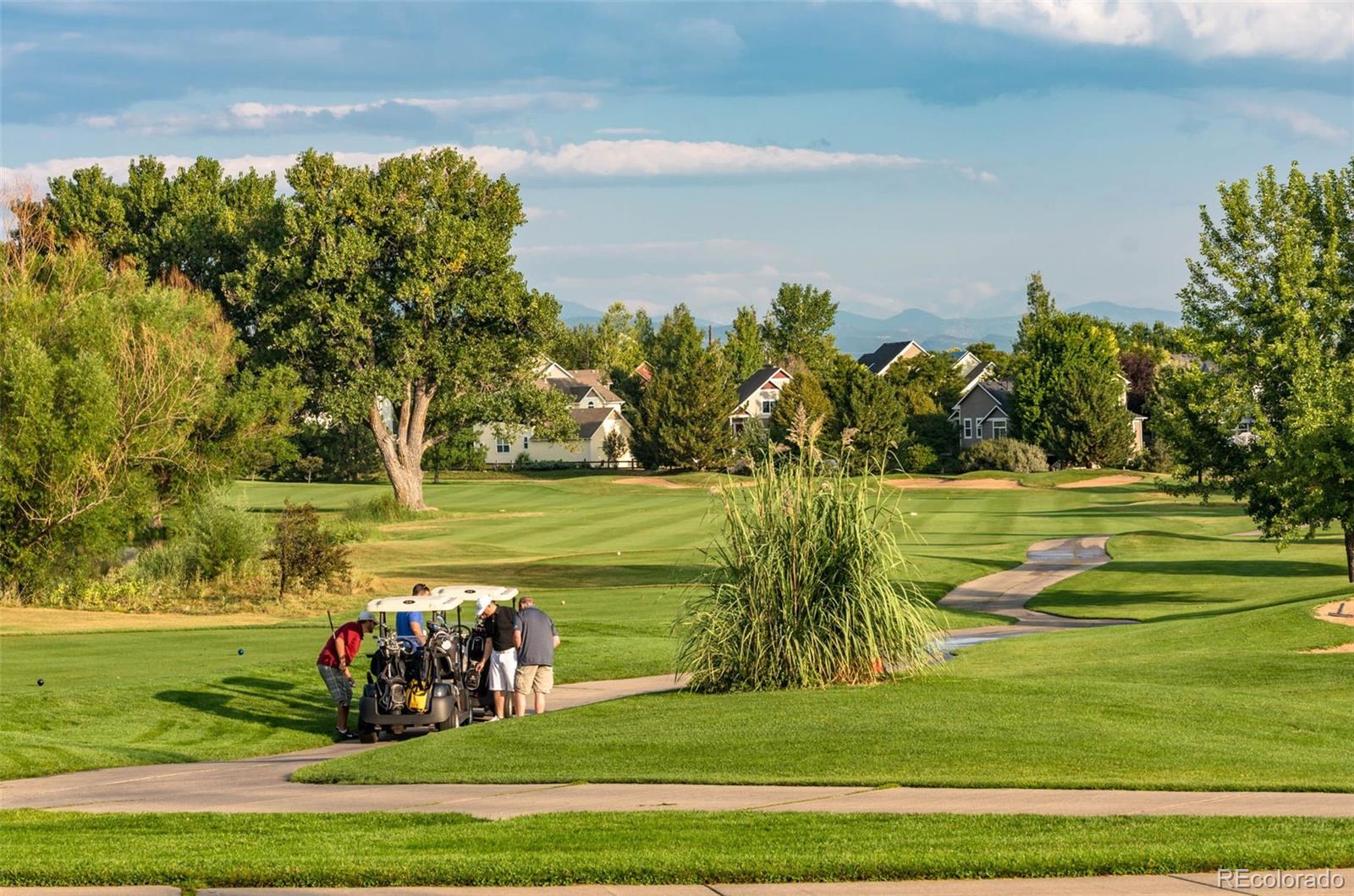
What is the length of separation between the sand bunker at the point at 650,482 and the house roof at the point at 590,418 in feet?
70.6

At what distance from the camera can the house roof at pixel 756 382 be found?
120m

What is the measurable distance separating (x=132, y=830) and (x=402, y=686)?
6.41m

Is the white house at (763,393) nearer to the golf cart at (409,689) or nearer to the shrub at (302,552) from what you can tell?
the shrub at (302,552)

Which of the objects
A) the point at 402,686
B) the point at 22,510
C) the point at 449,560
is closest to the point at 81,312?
the point at 22,510

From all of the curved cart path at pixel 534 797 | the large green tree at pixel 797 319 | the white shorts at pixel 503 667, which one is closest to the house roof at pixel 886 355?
the large green tree at pixel 797 319

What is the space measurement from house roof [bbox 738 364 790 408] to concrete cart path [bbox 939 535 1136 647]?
2697 inches

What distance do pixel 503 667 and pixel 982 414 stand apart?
85695mm

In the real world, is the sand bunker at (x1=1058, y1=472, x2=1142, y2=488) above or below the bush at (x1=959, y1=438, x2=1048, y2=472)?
below

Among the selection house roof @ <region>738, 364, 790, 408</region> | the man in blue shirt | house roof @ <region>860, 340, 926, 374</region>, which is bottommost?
the man in blue shirt

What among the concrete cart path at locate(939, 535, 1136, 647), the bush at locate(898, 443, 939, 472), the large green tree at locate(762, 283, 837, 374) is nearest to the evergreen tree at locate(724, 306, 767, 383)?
the large green tree at locate(762, 283, 837, 374)

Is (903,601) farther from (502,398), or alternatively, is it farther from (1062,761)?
(502,398)

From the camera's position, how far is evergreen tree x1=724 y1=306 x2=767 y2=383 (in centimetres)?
13662

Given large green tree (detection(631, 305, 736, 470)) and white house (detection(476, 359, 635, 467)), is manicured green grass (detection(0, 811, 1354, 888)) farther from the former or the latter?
white house (detection(476, 359, 635, 467))

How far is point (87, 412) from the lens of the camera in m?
35.3
